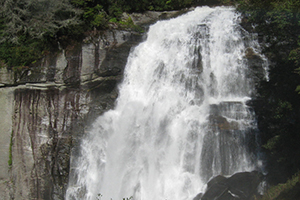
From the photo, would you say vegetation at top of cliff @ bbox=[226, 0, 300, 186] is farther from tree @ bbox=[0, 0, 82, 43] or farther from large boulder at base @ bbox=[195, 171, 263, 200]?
tree @ bbox=[0, 0, 82, 43]

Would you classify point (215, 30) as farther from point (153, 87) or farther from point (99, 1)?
point (99, 1)

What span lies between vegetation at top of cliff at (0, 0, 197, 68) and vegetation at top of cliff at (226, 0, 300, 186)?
8.03m

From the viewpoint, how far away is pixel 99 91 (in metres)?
11.9

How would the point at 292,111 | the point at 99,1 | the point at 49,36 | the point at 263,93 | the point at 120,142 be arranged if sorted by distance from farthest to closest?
the point at 99,1, the point at 49,36, the point at 120,142, the point at 263,93, the point at 292,111

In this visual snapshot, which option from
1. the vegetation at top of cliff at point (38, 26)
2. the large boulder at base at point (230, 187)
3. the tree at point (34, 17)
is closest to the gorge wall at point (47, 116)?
the vegetation at top of cliff at point (38, 26)

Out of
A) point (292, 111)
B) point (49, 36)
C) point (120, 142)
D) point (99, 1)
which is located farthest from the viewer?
point (99, 1)

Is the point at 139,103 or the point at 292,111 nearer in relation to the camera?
the point at 292,111

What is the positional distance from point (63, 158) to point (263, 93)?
31.9 feet

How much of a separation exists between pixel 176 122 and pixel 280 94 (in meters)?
4.51

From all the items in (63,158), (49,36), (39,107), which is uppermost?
(49,36)

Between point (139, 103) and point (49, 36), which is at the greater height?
point (49, 36)

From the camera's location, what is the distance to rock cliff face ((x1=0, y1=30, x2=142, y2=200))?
1153cm

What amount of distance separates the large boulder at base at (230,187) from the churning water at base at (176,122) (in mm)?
294

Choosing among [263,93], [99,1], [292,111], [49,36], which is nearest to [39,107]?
[49,36]
